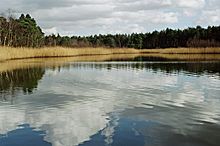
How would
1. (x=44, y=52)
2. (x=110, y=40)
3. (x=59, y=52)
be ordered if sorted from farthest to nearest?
(x=110, y=40)
(x=59, y=52)
(x=44, y=52)

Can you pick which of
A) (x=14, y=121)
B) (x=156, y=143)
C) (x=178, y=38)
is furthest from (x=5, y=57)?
(x=178, y=38)

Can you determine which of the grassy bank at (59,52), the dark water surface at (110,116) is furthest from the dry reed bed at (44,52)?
the dark water surface at (110,116)

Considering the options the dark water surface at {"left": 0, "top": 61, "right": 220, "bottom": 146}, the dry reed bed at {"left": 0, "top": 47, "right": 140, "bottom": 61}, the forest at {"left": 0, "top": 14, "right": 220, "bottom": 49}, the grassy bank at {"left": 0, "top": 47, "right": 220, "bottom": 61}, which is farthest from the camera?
the forest at {"left": 0, "top": 14, "right": 220, "bottom": 49}

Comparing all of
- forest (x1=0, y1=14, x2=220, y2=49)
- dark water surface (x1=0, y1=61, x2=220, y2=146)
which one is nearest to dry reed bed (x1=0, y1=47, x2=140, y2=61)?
forest (x1=0, y1=14, x2=220, y2=49)

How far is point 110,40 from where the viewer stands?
10581 cm

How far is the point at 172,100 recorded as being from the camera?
10.0m

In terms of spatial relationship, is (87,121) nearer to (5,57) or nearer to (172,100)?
(172,100)

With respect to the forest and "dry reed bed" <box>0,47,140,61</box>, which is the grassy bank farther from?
the forest

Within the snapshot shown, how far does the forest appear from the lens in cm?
4741

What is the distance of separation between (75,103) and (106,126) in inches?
107

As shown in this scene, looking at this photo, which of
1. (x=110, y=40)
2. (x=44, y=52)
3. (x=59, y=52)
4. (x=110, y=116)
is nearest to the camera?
(x=110, y=116)

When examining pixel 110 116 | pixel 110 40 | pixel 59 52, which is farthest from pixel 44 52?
pixel 110 40

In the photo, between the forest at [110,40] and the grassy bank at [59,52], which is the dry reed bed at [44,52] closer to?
the grassy bank at [59,52]

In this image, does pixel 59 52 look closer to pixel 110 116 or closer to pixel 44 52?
pixel 44 52
